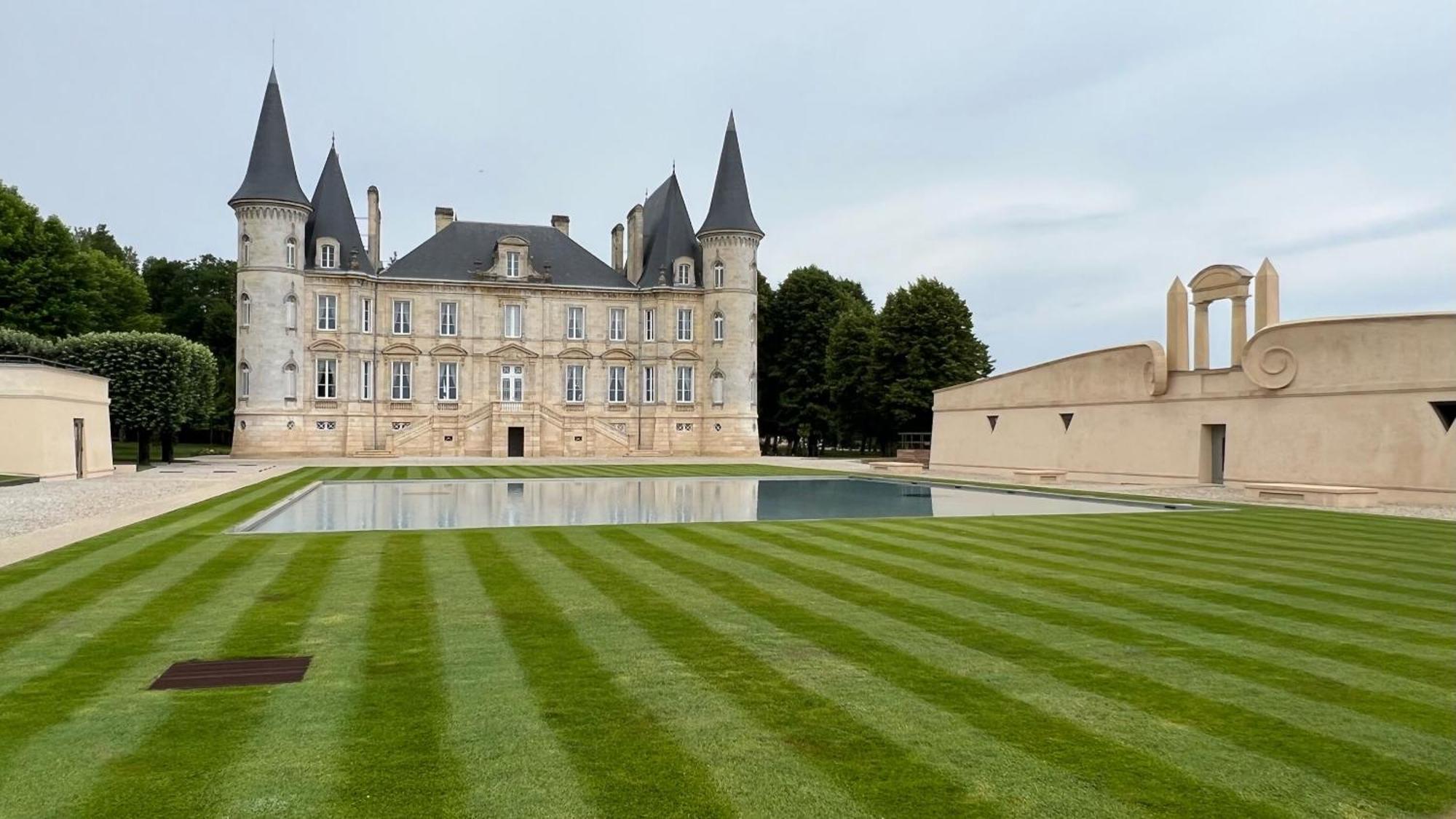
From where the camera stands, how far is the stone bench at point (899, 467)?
42594 millimetres

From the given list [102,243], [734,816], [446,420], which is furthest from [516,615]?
[102,243]

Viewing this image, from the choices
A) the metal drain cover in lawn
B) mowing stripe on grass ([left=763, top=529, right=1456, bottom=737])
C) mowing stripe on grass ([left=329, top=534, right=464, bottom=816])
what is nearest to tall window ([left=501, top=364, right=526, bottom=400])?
mowing stripe on grass ([left=763, top=529, right=1456, bottom=737])

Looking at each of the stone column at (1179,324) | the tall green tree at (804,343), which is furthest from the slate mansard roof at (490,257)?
the stone column at (1179,324)

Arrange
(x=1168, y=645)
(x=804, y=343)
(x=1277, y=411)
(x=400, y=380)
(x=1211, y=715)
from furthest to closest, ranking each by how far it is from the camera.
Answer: (x=804, y=343) < (x=400, y=380) < (x=1277, y=411) < (x=1168, y=645) < (x=1211, y=715)

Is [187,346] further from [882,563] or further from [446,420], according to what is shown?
[882,563]

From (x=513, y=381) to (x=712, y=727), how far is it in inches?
2382

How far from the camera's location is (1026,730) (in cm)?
586

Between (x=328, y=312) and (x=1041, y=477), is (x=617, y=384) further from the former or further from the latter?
(x=1041, y=477)

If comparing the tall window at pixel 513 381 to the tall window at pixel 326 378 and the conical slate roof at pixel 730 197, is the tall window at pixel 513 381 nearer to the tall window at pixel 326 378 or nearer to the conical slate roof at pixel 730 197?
the tall window at pixel 326 378

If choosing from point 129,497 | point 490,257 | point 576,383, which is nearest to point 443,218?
point 490,257

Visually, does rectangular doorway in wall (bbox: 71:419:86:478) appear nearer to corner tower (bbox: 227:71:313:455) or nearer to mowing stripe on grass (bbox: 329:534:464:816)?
corner tower (bbox: 227:71:313:455)

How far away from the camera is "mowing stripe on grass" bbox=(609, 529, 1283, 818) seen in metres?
4.85

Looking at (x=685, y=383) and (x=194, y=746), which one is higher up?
(x=685, y=383)

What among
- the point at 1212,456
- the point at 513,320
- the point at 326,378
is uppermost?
the point at 513,320
